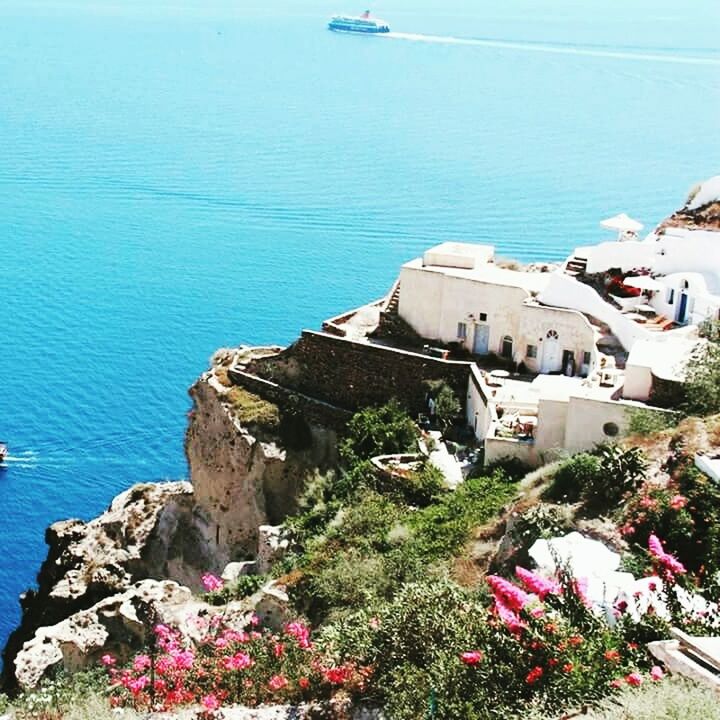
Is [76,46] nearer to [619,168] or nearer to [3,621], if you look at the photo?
[619,168]

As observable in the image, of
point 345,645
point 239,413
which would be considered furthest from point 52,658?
point 345,645

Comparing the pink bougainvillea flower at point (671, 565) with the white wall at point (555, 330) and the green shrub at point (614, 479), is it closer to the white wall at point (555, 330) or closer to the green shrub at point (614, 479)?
the green shrub at point (614, 479)

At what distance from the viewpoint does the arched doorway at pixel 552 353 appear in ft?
94.6

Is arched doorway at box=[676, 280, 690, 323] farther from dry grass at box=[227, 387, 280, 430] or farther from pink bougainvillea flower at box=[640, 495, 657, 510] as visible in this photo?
pink bougainvillea flower at box=[640, 495, 657, 510]

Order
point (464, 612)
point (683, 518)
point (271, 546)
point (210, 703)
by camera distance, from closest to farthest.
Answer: point (464, 612) → point (210, 703) → point (683, 518) → point (271, 546)

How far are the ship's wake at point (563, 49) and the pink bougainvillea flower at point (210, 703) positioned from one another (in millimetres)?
113423

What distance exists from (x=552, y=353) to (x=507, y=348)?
1.28 metres

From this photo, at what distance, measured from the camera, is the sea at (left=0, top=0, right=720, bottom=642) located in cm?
4828

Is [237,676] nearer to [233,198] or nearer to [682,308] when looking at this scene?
[682,308]

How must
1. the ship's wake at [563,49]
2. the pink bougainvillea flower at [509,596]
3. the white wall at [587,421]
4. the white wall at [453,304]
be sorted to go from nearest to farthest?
the pink bougainvillea flower at [509,596] < the white wall at [587,421] < the white wall at [453,304] < the ship's wake at [563,49]

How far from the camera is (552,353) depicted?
2897 cm

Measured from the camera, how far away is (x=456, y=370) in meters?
28.1

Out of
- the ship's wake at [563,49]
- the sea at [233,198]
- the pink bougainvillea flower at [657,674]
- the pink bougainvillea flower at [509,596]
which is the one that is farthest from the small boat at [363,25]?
the pink bougainvillea flower at [657,674]

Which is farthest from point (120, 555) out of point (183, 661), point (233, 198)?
point (233, 198)
